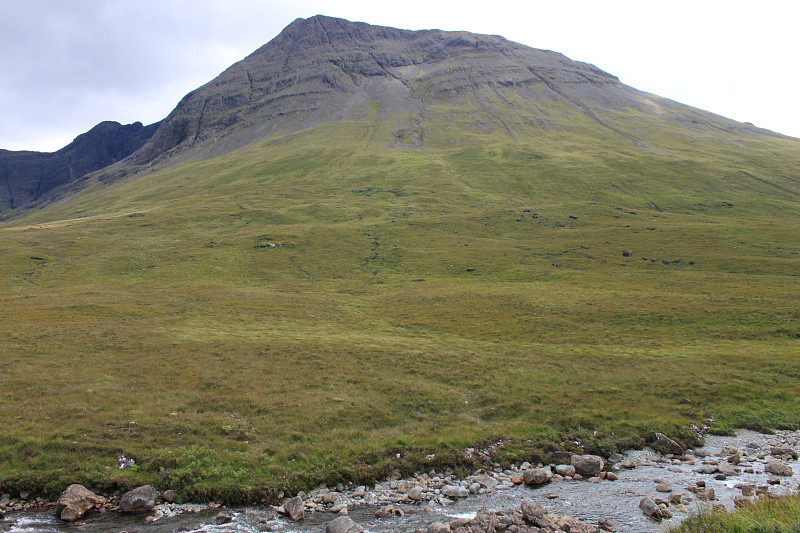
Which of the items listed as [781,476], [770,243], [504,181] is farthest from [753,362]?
[504,181]

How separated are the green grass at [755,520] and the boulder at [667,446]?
33.5 ft

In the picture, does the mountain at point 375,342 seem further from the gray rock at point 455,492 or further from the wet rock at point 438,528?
the wet rock at point 438,528

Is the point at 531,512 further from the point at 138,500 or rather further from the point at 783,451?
the point at 783,451

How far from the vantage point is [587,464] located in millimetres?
21875

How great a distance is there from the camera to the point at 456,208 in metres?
131

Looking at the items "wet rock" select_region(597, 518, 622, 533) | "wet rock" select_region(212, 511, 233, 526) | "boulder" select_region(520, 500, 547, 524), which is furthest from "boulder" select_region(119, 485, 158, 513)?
"wet rock" select_region(597, 518, 622, 533)

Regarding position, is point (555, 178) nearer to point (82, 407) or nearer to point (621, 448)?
point (621, 448)

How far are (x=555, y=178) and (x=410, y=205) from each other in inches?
2385

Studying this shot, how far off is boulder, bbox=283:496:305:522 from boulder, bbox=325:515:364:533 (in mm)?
1415

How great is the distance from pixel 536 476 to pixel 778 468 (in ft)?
38.9

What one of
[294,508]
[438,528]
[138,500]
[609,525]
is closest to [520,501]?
[609,525]

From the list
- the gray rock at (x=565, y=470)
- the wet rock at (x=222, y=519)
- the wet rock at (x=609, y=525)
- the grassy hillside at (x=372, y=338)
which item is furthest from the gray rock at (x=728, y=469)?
the wet rock at (x=222, y=519)

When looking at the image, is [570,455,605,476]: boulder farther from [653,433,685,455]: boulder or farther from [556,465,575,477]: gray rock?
[653,433,685,455]: boulder

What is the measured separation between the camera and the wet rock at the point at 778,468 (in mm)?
21141
